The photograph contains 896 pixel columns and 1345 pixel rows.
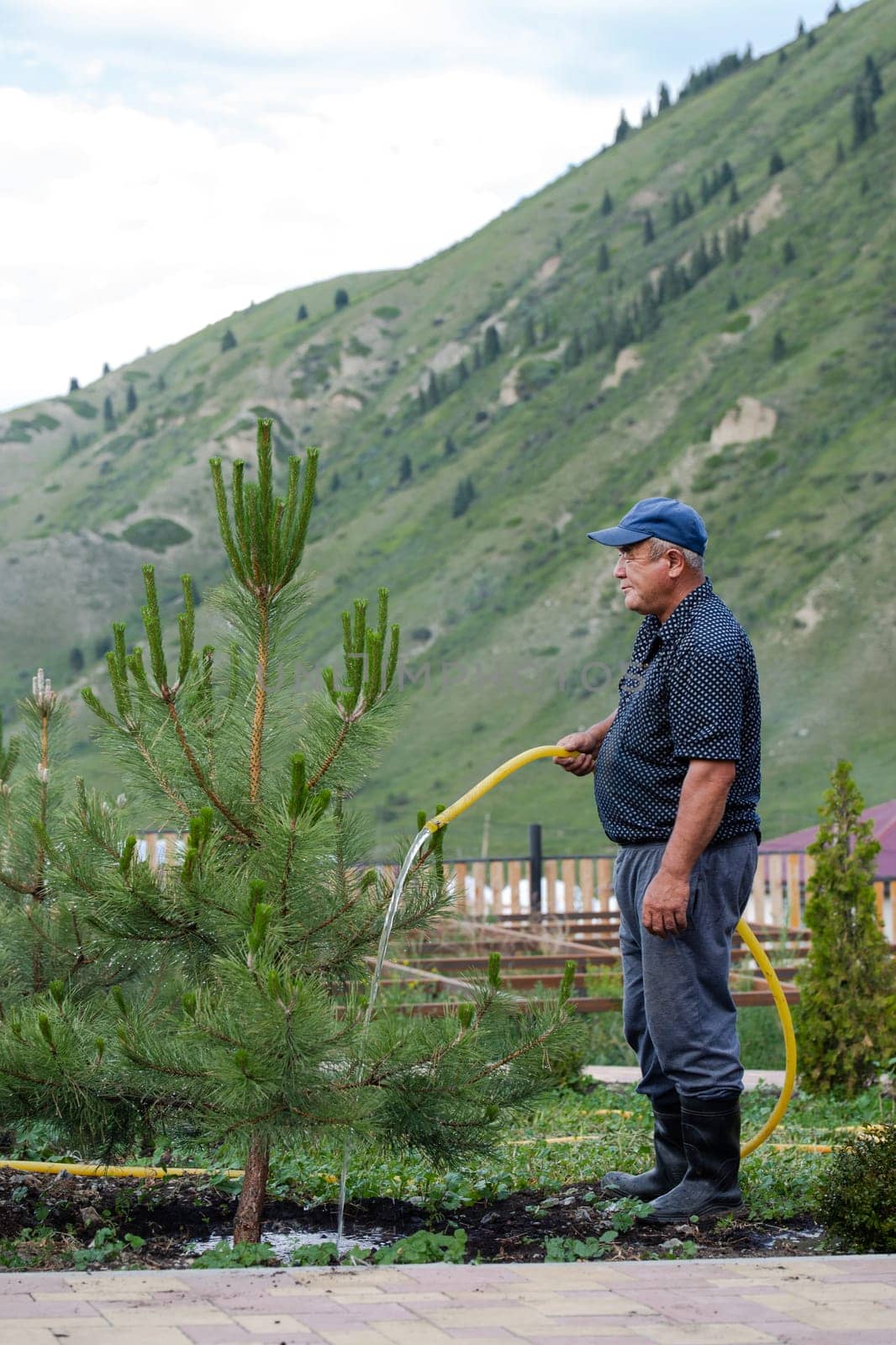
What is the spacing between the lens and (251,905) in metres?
Answer: 3.99

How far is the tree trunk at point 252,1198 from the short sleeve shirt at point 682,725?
4.50 feet

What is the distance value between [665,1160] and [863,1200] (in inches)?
34.9

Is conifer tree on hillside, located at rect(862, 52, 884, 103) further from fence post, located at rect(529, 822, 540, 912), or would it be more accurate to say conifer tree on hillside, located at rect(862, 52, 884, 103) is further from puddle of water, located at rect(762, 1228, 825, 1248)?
puddle of water, located at rect(762, 1228, 825, 1248)

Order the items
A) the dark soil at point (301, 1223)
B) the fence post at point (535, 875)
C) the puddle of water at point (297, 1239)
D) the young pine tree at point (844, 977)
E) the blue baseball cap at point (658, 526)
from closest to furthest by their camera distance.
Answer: the dark soil at point (301, 1223), the puddle of water at point (297, 1239), the blue baseball cap at point (658, 526), the young pine tree at point (844, 977), the fence post at point (535, 875)

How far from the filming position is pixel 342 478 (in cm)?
12812

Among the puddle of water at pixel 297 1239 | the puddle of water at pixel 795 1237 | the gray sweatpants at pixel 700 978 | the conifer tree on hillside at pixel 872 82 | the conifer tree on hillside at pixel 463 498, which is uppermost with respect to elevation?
the conifer tree on hillside at pixel 872 82

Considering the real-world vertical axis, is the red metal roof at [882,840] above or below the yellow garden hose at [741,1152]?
above

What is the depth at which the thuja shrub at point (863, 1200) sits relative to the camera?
4.08 metres

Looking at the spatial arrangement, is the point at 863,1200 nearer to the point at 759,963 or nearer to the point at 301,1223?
the point at 759,963

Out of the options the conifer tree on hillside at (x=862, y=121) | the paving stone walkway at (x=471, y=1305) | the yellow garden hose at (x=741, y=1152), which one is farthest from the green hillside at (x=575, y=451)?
the paving stone walkway at (x=471, y=1305)

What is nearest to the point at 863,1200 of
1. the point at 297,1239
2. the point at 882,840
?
the point at 297,1239

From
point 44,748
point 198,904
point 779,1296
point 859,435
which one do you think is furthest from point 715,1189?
point 859,435

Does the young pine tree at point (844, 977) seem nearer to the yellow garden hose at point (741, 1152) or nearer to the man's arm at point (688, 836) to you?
the yellow garden hose at point (741, 1152)

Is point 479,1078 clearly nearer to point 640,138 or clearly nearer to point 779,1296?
point 779,1296
